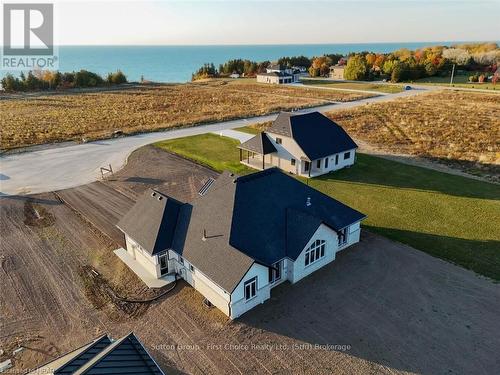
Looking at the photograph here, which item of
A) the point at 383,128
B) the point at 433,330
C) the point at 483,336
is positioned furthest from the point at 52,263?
the point at 383,128

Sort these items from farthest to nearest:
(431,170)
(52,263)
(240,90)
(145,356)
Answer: (240,90) → (431,170) → (52,263) → (145,356)

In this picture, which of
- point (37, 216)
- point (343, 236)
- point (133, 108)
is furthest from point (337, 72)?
point (37, 216)

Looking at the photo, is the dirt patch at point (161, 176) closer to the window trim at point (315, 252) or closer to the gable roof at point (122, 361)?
the window trim at point (315, 252)

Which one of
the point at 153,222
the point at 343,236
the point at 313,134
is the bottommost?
the point at 343,236

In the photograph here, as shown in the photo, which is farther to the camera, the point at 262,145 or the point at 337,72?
the point at 337,72

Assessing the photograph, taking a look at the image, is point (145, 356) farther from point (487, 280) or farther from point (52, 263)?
point (487, 280)

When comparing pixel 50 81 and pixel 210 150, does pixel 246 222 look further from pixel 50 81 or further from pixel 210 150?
pixel 50 81

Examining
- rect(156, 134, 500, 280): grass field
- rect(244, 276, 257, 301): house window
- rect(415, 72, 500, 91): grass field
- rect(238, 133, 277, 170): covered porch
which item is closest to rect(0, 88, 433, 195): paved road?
rect(156, 134, 500, 280): grass field
